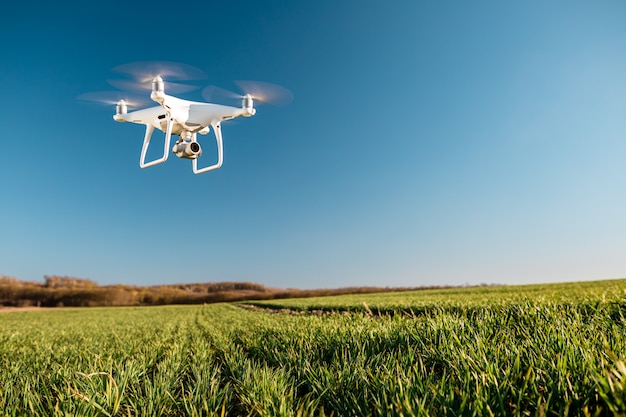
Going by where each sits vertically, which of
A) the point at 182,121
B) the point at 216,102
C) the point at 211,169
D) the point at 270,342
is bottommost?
the point at 270,342

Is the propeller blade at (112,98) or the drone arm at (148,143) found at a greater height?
the propeller blade at (112,98)

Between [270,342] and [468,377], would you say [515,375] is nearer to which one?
[468,377]

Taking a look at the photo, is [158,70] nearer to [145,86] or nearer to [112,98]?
[145,86]

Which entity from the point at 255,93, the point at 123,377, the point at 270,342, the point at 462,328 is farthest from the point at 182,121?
the point at 462,328

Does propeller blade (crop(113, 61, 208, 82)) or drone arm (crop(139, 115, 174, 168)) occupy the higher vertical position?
propeller blade (crop(113, 61, 208, 82))

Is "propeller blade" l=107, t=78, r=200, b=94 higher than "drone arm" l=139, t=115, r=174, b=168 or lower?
higher

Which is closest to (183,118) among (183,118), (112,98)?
(183,118)

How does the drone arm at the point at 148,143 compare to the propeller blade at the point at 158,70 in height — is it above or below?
below
